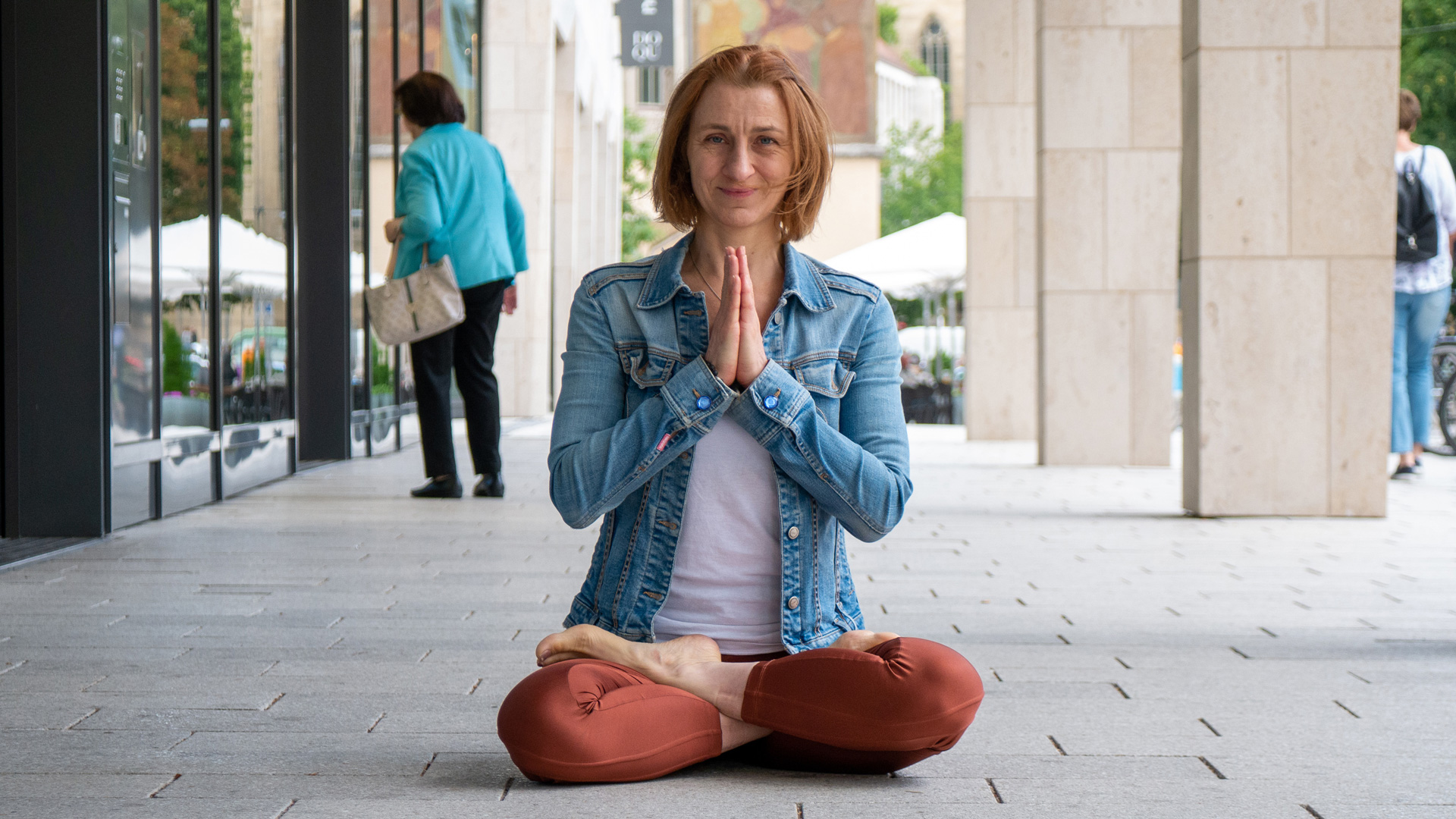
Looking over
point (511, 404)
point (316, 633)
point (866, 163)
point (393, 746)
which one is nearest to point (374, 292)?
point (316, 633)

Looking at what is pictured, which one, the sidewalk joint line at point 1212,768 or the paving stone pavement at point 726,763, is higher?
the paving stone pavement at point 726,763

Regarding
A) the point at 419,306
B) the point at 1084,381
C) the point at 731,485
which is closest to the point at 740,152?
the point at 731,485

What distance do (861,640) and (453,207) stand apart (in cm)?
536

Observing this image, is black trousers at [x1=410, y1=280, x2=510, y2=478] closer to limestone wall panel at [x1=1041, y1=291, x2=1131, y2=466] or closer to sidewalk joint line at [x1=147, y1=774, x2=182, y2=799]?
limestone wall panel at [x1=1041, y1=291, x2=1131, y2=466]

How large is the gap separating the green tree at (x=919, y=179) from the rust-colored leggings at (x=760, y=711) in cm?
5901

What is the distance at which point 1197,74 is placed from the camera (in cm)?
719

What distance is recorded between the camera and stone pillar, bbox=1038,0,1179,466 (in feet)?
35.5

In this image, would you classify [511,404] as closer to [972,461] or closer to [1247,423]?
[972,461]

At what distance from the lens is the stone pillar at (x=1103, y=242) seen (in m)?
10.8

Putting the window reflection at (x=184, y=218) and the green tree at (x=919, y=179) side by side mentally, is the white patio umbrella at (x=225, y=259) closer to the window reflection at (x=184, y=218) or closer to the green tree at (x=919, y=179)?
the window reflection at (x=184, y=218)

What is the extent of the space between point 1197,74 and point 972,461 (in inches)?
188

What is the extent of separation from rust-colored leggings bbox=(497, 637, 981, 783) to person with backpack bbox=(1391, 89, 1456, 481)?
24.0 ft

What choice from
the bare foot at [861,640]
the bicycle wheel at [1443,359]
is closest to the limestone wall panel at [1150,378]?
the bicycle wheel at [1443,359]

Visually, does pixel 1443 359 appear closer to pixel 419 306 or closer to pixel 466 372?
pixel 466 372
